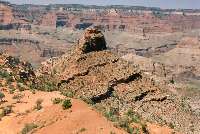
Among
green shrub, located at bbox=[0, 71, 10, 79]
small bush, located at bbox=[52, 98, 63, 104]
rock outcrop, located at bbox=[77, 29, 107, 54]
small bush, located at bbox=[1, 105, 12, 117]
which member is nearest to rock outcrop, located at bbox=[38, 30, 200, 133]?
rock outcrop, located at bbox=[77, 29, 107, 54]

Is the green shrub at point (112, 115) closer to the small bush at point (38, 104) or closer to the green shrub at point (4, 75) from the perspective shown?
the small bush at point (38, 104)

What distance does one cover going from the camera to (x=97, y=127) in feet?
107

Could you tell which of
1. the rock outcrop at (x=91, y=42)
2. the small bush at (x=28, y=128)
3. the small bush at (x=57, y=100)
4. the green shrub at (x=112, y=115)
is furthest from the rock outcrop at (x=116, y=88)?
the small bush at (x=28, y=128)

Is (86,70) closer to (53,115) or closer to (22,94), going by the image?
(22,94)

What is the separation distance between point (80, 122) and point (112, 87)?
46.2 feet

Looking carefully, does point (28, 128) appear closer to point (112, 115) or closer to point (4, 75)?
point (112, 115)

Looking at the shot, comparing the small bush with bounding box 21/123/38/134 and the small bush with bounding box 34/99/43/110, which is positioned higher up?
the small bush with bounding box 34/99/43/110

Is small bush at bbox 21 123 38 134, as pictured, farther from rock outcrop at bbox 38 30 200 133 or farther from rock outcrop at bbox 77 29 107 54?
rock outcrop at bbox 77 29 107 54

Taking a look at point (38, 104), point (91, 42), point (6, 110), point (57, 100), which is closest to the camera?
point (57, 100)

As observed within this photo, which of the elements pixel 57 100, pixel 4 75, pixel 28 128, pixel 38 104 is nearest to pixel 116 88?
pixel 4 75

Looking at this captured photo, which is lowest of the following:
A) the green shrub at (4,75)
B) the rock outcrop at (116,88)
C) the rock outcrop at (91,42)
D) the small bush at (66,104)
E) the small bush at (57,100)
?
the rock outcrop at (116,88)

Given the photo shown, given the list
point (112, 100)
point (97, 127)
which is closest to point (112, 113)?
point (112, 100)

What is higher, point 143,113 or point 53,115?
point 53,115

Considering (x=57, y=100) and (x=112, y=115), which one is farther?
(x=112, y=115)
